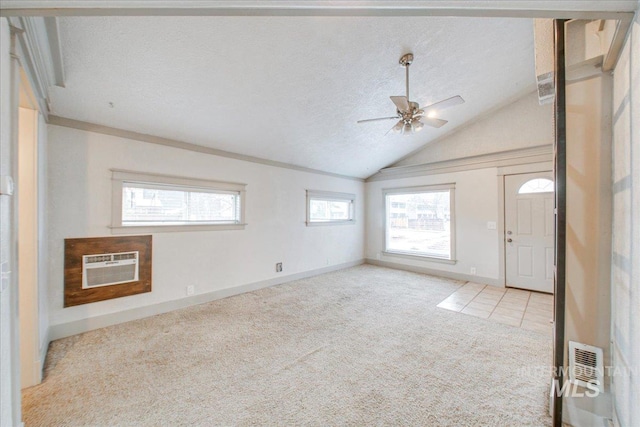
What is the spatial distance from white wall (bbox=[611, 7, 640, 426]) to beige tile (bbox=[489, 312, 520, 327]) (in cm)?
171

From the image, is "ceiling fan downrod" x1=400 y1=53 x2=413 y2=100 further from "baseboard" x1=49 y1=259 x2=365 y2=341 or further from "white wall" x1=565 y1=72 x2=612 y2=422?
"baseboard" x1=49 y1=259 x2=365 y2=341

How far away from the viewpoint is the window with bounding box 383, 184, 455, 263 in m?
5.12

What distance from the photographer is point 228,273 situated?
391cm

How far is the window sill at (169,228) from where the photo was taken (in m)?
2.98

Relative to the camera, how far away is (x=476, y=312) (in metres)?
3.29

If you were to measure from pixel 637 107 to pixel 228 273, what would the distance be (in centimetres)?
429

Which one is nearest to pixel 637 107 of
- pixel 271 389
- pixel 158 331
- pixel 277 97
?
pixel 271 389

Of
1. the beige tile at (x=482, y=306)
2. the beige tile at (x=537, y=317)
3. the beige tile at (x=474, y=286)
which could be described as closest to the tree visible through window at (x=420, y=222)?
the beige tile at (x=474, y=286)

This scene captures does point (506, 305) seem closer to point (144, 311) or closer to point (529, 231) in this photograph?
Answer: point (529, 231)

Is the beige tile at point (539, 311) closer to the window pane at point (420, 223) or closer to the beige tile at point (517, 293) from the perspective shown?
the beige tile at point (517, 293)

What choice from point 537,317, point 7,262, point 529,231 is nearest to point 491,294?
point 537,317

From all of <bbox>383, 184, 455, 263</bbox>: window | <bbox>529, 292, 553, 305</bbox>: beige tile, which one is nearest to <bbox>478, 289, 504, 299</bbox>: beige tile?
<bbox>529, 292, 553, 305</bbox>: beige tile

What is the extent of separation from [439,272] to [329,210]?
270 cm

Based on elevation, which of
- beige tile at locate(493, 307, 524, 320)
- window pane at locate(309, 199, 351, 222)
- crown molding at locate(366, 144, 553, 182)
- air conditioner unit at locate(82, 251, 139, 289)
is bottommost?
beige tile at locate(493, 307, 524, 320)
